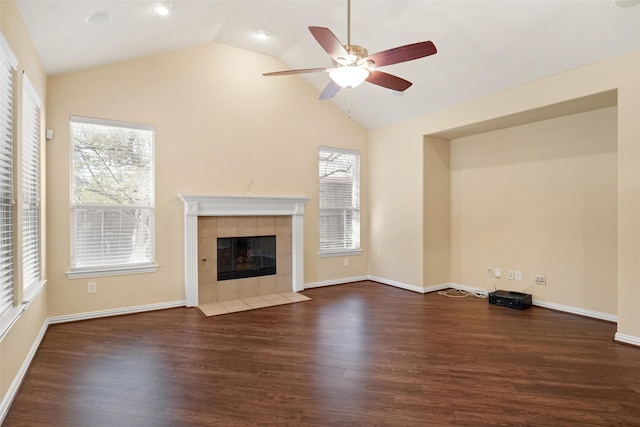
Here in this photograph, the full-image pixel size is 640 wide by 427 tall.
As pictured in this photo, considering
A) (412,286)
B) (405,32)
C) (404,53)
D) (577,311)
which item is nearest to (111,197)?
(404,53)

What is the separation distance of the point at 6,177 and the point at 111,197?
1.81m

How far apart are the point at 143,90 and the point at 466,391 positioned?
4.68 m

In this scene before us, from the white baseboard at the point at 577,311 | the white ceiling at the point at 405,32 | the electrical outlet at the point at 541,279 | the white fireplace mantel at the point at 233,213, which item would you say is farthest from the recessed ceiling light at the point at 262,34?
the white baseboard at the point at 577,311

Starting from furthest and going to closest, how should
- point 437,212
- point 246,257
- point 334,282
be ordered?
point 334,282, point 437,212, point 246,257

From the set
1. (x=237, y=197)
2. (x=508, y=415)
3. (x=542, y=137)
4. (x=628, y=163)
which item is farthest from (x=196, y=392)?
(x=542, y=137)

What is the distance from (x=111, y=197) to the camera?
164 inches

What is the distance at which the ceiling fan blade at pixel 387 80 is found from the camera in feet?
9.54

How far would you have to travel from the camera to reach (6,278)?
2381 mm

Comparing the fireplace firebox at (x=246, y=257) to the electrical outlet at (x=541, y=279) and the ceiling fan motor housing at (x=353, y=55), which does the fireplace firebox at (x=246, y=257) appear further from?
the electrical outlet at (x=541, y=279)

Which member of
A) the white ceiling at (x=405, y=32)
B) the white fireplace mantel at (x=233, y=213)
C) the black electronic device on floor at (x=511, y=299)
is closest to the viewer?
the white ceiling at (x=405, y=32)

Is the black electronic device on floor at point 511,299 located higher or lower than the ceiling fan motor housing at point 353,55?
lower

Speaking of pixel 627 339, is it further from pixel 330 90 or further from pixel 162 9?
pixel 162 9

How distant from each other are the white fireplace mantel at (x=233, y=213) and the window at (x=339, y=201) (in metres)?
0.58

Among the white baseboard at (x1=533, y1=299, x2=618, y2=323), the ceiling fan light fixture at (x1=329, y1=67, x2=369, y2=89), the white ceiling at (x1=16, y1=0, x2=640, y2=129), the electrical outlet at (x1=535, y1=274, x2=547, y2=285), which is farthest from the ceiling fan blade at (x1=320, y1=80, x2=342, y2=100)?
the white baseboard at (x1=533, y1=299, x2=618, y2=323)
